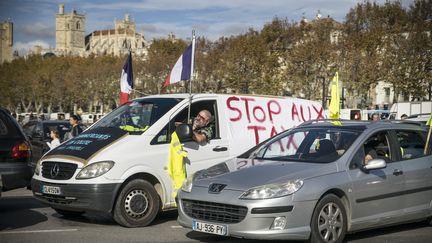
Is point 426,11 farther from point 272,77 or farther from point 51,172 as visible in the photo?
point 51,172

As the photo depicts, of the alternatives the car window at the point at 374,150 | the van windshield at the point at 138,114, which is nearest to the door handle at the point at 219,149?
the van windshield at the point at 138,114

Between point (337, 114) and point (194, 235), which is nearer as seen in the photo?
point (194, 235)

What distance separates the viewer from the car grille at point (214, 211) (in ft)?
22.7

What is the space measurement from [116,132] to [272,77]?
45820 millimetres

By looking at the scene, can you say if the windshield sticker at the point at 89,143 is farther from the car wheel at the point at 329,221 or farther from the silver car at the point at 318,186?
the car wheel at the point at 329,221

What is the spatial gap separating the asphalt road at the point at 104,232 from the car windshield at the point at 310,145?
3.91 ft

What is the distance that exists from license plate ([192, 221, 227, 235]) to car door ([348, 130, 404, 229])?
163 cm

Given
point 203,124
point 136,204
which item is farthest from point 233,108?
point 136,204

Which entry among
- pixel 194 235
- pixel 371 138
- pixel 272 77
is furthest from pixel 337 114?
pixel 272 77

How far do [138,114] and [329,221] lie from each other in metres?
3.77

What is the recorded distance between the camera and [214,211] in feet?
23.3

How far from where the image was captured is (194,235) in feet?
27.2

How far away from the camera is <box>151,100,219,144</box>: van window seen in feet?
30.6

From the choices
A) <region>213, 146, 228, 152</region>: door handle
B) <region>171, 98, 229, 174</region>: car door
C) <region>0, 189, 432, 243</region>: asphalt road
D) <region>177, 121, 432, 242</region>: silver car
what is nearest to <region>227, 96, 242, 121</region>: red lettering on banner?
<region>171, 98, 229, 174</region>: car door
